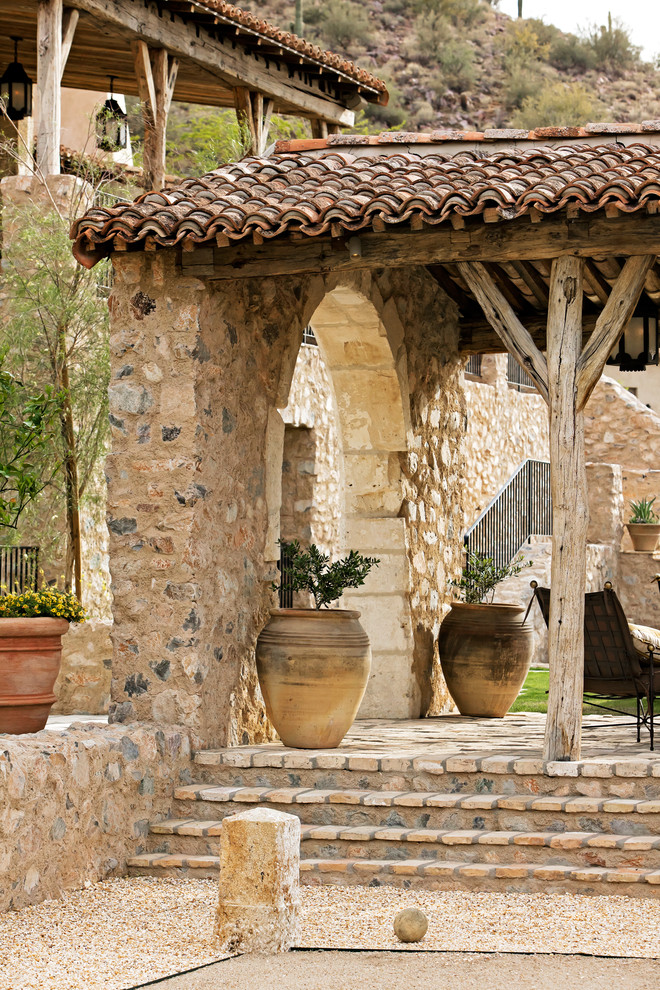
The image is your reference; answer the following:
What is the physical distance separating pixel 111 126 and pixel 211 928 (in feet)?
34.9

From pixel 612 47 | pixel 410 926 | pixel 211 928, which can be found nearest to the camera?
pixel 410 926

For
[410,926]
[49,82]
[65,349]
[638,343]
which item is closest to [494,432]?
[49,82]

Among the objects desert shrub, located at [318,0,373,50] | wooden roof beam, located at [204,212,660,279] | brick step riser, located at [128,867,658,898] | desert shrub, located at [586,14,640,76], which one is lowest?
brick step riser, located at [128,867,658,898]

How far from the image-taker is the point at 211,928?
17.9ft

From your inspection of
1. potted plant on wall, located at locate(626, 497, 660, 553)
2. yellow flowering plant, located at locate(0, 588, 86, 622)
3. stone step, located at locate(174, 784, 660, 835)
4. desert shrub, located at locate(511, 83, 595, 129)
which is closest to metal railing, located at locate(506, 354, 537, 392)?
potted plant on wall, located at locate(626, 497, 660, 553)

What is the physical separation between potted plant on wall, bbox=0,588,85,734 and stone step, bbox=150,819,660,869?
899mm

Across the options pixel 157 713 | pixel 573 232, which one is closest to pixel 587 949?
pixel 157 713

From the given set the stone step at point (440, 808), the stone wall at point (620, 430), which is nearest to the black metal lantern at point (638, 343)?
the stone step at point (440, 808)

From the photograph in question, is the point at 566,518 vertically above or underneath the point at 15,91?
underneath

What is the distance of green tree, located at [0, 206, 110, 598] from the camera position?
10.6 meters

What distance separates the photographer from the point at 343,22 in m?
34.0

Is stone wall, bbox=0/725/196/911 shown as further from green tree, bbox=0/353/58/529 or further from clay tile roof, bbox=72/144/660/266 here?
clay tile roof, bbox=72/144/660/266

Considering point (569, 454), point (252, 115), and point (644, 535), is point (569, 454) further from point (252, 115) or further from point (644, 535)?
point (644, 535)

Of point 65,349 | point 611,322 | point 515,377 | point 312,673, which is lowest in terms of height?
point 312,673
